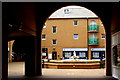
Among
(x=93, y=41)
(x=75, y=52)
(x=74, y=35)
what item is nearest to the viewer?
(x=93, y=41)

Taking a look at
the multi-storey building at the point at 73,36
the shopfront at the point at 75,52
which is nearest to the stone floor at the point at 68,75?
the multi-storey building at the point at 73,36

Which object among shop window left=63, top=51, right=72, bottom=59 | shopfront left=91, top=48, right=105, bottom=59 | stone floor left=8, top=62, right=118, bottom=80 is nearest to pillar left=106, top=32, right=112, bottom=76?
stone floor left=8, top=62, right=118, bottom=80

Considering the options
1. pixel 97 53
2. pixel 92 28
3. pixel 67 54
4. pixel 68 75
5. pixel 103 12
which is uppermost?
pixel 92 28

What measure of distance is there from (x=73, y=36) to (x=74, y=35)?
10.8 inches

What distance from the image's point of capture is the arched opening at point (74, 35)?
47969 millimetres

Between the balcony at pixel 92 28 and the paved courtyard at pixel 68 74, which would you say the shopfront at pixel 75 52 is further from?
the paved courtyard at pixel 68 74

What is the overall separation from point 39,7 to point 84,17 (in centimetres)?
2806

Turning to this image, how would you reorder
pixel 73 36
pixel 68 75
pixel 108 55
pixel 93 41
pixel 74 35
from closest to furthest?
pixel 68 75 → pixel 108 55 → pixel 93 41 → pixel 73 36 → pixel 74 35

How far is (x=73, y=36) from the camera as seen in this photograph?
48.5m

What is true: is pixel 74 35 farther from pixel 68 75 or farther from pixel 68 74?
pixel 68 75

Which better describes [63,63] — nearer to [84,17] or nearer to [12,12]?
[12,12]

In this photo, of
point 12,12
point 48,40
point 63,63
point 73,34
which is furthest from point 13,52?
point 12,12

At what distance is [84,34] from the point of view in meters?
48.5

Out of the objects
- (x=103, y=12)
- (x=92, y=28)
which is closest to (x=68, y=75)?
(x=103, y=12)
